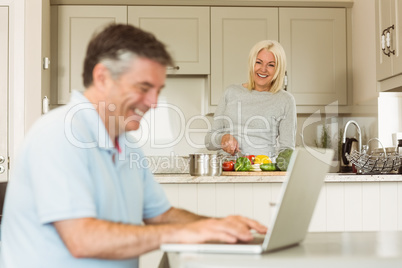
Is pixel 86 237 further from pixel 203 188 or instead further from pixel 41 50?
pixel 41 50

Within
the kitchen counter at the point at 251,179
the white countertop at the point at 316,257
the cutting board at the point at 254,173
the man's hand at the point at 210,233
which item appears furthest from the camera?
the cutting board at the point at 254,173

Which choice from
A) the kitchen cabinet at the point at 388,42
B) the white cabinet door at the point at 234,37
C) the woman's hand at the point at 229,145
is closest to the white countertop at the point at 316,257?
the woman's hand at the point at 229,145

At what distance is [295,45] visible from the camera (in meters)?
4.51

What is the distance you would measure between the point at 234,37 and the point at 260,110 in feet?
4.29

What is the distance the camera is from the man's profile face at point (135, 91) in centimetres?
123

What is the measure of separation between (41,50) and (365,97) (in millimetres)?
2257

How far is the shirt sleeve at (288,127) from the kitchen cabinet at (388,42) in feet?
2.14

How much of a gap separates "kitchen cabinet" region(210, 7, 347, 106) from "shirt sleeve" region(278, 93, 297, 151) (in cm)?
123

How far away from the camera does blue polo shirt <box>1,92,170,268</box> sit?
3.60 ft

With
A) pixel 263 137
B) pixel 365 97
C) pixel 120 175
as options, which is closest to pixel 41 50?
pixel 263 137

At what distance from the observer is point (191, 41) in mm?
4441

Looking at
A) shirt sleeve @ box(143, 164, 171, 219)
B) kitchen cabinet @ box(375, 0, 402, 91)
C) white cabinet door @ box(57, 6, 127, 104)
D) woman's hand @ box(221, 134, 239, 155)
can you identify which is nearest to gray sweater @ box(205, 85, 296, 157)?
woman's hand @ box(221, 134, 239, 155)

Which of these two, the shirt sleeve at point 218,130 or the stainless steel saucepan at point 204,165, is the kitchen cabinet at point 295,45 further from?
the stainless steel saucepan at point 204,165

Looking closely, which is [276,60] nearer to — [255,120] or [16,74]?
[255,120]
